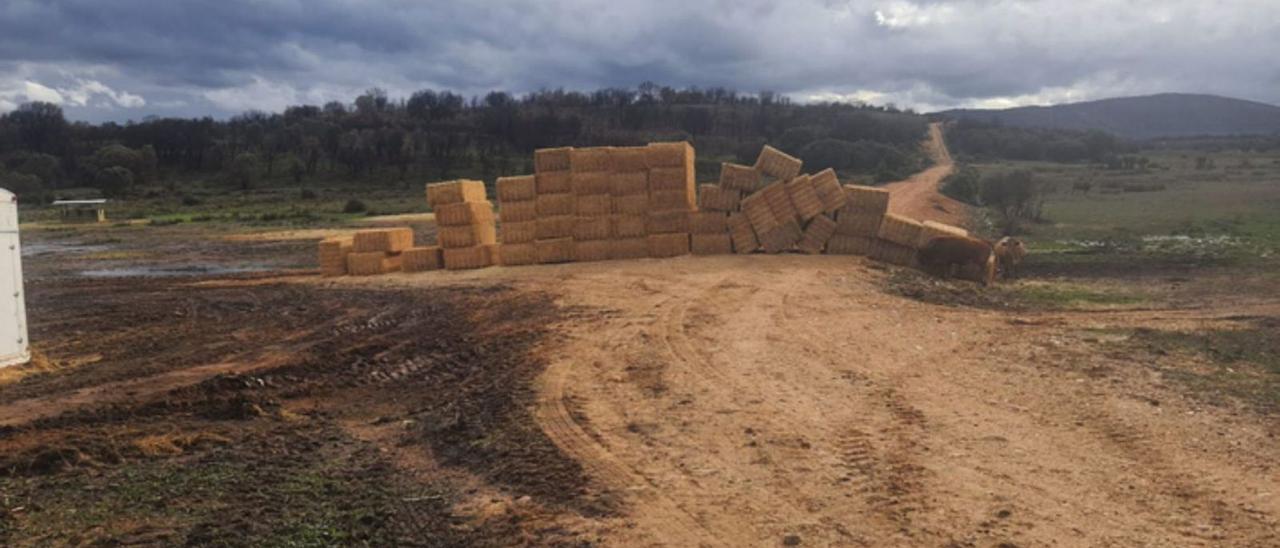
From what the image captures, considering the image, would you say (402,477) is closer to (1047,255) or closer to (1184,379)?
(1184,379)

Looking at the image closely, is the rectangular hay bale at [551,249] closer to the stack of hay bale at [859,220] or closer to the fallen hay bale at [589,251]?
the fallen hay bale at [589,251]

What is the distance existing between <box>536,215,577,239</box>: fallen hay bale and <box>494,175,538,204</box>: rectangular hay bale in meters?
0.64

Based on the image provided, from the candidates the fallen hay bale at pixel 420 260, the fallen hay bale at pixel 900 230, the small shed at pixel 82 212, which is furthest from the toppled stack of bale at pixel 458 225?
the small shed at pixel 82 212

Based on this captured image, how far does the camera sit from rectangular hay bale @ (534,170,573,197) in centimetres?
2183

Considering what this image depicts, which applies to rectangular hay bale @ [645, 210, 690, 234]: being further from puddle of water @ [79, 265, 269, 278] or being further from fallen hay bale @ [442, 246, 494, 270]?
puddle of water @ [79, 265, 269, 278]

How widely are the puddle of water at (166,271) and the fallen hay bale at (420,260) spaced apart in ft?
14.0

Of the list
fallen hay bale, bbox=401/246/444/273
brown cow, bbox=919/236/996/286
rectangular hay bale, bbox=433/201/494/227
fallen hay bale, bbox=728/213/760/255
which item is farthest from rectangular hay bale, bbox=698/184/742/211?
fallen hay bale, bbox=401/246/444/273

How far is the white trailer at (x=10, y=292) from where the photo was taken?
11.0 m

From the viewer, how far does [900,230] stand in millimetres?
19906

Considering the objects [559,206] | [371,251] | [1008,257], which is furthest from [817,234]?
[371,251]

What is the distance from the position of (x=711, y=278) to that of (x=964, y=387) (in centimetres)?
884

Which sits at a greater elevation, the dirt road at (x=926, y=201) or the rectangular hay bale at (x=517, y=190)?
the rectangular hay bale at (x=517, y=190)

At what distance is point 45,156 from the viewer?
80500 mm

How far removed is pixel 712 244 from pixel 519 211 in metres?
4.46
